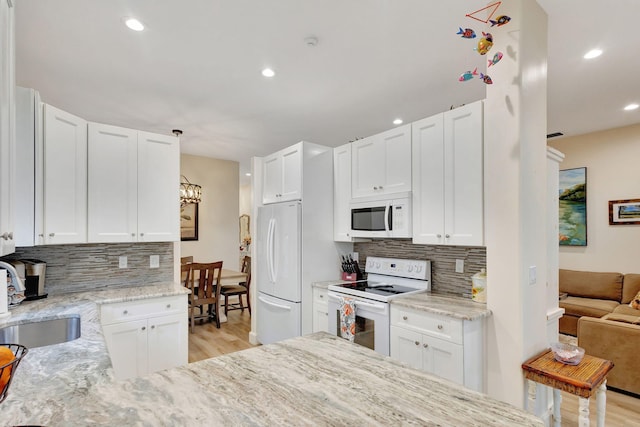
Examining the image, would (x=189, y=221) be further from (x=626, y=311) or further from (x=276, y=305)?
(x=626, y=311)

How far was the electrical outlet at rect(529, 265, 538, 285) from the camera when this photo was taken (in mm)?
2111

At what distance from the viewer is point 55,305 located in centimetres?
227

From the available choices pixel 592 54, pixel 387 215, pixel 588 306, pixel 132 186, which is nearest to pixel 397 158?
pixel 387 215

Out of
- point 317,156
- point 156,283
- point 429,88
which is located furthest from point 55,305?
point 429,88

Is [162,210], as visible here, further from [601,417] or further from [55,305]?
[601,417]

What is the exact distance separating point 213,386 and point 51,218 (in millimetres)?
2139

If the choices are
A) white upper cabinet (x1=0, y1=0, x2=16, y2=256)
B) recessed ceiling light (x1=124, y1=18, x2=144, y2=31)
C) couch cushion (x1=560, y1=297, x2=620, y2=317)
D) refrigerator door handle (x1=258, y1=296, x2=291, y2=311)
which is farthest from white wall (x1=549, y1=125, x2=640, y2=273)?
white upper cabinet (x1=0, y1=0, x2=16, y2=256)

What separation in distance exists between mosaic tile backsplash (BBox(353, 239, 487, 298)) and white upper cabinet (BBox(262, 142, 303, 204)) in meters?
1.11

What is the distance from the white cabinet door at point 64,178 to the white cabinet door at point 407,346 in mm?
2579

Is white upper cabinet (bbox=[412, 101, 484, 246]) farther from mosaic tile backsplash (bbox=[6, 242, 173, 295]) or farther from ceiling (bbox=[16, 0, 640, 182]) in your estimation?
mosaic tile backsplash (bbox=[6, 242, 173, 295])

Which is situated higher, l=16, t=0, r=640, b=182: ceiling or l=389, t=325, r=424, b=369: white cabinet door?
l=16, t=0, r=640, b=182: ceiling

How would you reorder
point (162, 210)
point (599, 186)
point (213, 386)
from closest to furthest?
point (213, 386) → point (162, 210) → point (599, 186)

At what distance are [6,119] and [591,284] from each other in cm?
611

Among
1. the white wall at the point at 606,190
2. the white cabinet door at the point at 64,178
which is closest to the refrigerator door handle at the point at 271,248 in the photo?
the white cabinet door at the point at 64,178
